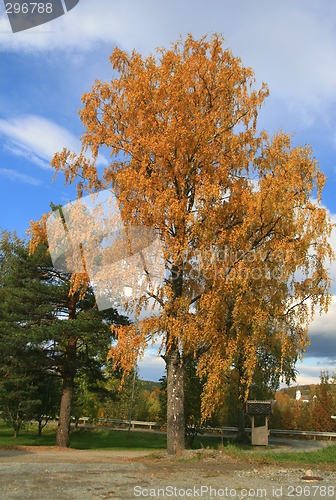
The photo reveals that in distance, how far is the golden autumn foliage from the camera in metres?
11.8

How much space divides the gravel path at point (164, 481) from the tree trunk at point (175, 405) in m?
1.59

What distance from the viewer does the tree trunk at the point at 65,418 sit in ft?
66.5

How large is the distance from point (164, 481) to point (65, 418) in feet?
44.8

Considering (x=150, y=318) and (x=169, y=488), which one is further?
(x=150, y=318)

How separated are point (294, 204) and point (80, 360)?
1299 centimetres

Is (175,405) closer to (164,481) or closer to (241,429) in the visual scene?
(164,481)

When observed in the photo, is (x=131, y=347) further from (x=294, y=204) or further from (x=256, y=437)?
(x=256, y=437)

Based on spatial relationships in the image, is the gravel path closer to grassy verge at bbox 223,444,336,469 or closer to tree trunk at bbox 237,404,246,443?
grassy verge at bbox 223,444,336,469

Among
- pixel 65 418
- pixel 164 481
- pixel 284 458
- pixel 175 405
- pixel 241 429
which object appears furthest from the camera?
pixel 241 429

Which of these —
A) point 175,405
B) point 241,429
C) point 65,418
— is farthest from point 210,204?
point 241,429

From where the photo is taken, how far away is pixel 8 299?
1886cm

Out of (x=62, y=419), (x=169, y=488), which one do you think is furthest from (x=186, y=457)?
(x=62, y=419)

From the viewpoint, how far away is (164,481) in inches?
321

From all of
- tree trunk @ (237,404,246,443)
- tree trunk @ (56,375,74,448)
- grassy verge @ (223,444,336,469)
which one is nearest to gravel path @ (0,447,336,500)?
grassy verge @ (223,444,336,469)
